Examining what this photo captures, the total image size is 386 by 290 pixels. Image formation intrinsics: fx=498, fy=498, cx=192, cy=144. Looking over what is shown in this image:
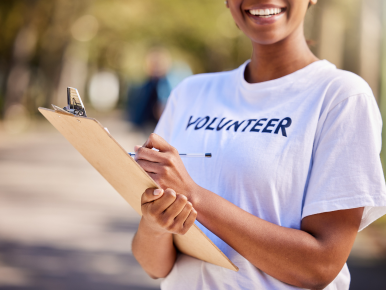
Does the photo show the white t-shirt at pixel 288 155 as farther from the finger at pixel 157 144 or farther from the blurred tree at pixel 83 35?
the blurred tree at pixel 83 35

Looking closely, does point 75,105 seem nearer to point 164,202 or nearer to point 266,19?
point 164,202

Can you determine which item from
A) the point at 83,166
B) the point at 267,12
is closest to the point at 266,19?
the point at 267,12

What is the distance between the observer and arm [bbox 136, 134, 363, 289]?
56.9 inches

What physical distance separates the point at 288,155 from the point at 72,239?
4.94 meters

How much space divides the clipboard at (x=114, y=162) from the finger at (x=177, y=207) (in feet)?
0.22

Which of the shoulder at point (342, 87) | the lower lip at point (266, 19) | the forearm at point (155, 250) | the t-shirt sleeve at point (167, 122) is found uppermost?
the lower lip at point (266, 19)

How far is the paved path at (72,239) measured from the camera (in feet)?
15.6

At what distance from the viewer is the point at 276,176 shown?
1.54 meters

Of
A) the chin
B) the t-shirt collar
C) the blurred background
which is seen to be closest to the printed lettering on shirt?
A: the t-shirt collar

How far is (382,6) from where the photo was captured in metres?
7.62

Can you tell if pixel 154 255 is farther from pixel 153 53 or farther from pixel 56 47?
pixel 56 47

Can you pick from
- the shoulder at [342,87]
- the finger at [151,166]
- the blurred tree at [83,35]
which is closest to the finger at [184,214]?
the finger at [151,166]

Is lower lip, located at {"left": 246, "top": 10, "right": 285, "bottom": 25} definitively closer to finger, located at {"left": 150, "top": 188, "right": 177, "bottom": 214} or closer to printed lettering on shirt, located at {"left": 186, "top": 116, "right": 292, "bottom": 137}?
printed lettering on shirt, located at {"left": 186, "top": 116, "right": 292, "bottom": 137}

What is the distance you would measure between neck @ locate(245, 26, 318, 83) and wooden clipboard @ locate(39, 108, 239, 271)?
0.67 metres
